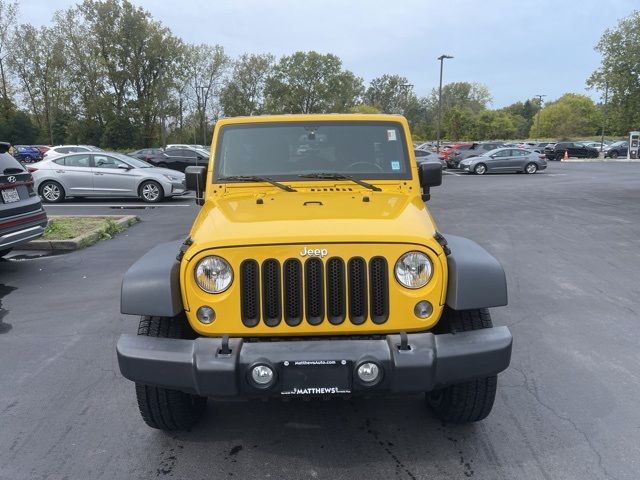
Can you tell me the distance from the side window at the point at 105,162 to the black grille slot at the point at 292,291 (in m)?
13.8

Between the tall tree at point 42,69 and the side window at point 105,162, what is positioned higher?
the tall tree at point 42,69

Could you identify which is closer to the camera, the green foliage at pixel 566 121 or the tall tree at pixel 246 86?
the tall tree at pixel 246 86

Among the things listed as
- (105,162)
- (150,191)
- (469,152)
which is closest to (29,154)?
(105,162)

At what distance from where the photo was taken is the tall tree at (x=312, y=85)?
8481 cm

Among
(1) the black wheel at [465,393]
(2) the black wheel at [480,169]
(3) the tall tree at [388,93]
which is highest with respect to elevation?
(3) the tall tree at [388,93]

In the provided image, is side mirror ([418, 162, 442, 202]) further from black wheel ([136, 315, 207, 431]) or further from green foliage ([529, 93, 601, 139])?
green foliage ([529, 93, 601, 139])

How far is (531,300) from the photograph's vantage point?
19.5 ft

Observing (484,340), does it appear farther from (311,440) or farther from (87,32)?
(87,32)

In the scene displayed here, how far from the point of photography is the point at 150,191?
15.4 meters

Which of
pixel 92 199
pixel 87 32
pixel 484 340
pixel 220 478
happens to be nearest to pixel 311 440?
pixel 220 478

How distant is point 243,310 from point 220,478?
2.98ft

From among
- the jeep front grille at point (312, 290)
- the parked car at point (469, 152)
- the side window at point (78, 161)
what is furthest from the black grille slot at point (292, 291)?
the parked car at point (469, 152)

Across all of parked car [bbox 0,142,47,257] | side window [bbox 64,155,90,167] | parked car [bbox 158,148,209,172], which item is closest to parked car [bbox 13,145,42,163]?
parked car [bbox 158,148,209,172]

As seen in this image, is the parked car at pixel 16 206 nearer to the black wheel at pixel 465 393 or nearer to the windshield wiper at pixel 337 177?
the windshield wiper at pixel 337 177
